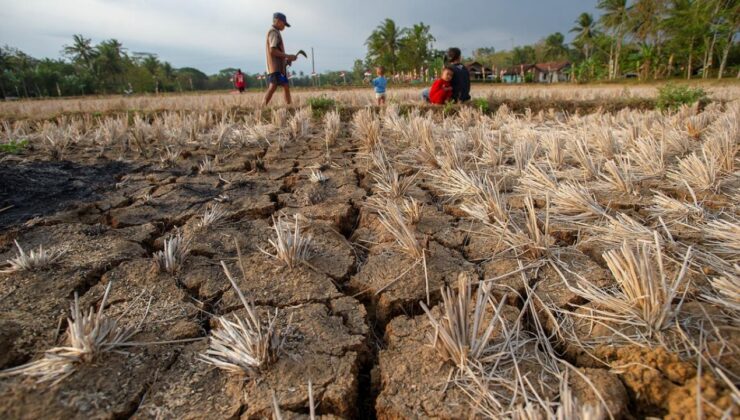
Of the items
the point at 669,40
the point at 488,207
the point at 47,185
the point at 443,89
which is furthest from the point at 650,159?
the point at 669,40

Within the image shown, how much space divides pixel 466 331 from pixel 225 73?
8227 cm

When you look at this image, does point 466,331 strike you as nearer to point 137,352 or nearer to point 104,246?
point 137,352

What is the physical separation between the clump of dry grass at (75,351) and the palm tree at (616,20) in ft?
145

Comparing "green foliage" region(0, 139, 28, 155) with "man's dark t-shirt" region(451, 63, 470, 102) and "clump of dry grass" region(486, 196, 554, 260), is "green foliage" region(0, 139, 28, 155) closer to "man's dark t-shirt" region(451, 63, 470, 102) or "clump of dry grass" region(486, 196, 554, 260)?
"clump of dry grass" region(486, 196, 554, 260)

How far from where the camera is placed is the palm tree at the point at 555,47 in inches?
2377

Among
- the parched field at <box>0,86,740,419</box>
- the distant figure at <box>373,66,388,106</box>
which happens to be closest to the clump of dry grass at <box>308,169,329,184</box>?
the parched field at <box>0,86,740,419</box>

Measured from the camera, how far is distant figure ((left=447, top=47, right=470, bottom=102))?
22.5 ft

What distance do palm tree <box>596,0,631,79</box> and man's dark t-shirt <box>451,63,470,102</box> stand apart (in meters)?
37.2

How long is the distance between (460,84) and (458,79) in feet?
0.34

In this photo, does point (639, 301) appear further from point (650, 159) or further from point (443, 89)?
point (443, 89)

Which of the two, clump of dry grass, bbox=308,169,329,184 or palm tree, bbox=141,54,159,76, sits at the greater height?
palm tree, bbox=141,54,159,76

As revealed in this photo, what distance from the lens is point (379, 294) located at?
1406mm

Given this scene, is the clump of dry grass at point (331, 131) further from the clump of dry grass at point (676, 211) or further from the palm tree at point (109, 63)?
the palm tree at point (109, 63)

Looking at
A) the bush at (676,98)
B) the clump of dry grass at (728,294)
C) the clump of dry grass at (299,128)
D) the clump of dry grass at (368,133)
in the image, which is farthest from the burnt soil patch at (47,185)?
the bush at (676,98)
